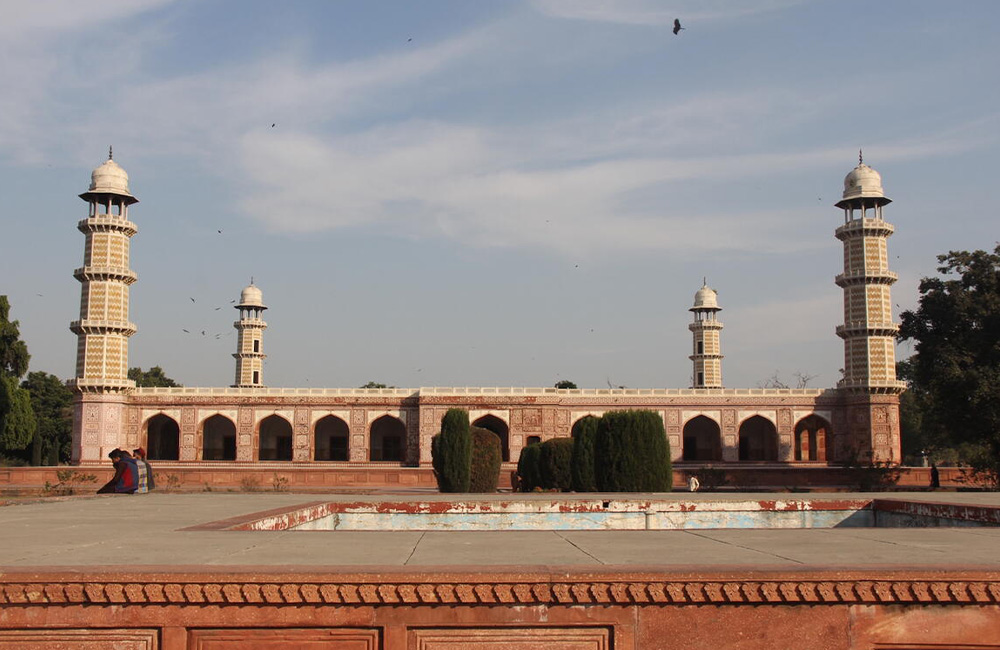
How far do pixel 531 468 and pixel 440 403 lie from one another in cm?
1716

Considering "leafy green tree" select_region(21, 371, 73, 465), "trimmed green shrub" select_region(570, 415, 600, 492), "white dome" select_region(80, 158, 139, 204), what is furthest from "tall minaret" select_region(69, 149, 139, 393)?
"trimmed green shrub" select_region(570, 415, 600, 492)

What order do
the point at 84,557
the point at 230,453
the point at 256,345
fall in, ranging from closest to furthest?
1. the point at 84,557
2. the point at 230,453
3. the point at 256,345

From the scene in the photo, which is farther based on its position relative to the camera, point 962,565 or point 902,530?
point 902,530

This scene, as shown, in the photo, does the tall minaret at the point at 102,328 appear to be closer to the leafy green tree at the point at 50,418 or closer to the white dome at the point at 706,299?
the leafy green tree at the point at 50,418

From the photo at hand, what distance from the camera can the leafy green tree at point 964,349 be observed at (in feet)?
92.8

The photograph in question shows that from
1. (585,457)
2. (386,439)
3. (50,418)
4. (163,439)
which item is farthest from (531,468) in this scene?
(50,418)

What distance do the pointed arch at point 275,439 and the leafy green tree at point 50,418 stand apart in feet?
35.7

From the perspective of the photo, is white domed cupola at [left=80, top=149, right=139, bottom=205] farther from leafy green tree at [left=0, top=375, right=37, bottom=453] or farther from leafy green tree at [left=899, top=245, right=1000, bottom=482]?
leafy green tree at [left=899, top=245, right=1000, bottom=482]

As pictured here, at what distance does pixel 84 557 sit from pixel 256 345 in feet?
151

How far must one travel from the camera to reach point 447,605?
4.64 m

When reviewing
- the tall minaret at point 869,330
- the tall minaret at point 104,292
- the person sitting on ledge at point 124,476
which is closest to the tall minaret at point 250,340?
the tall minaret at point 104,292

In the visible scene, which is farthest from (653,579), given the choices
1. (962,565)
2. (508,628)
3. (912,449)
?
(912,449)

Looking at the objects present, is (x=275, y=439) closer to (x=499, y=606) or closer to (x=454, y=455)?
(x=454, y=455)

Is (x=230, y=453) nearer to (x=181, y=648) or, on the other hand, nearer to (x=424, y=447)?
(x=424, y=447)
